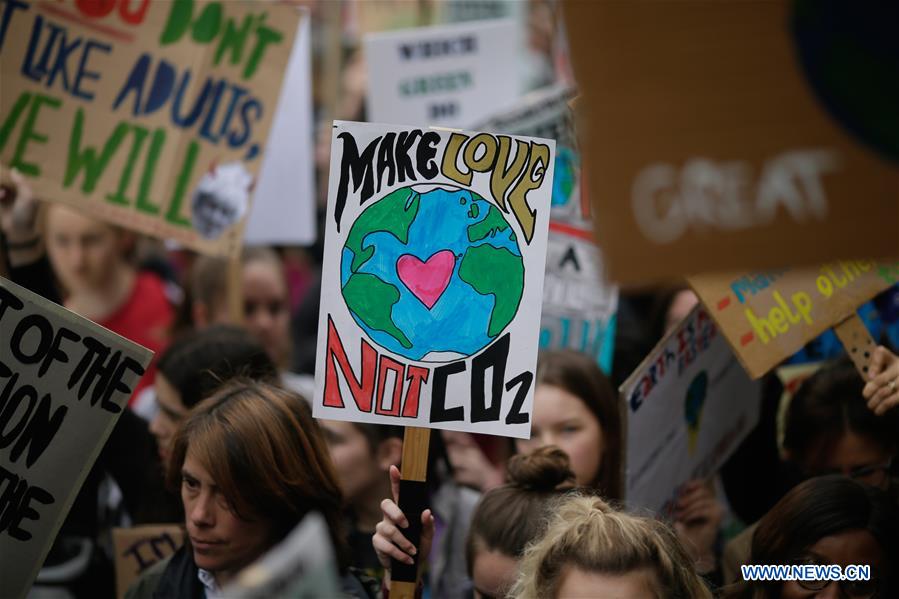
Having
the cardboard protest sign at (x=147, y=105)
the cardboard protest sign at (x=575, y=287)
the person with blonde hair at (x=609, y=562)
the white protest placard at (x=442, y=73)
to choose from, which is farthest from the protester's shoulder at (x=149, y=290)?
the person with blonde hair at (x=609, y=562)

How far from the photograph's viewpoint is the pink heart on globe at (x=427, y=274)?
2.98 m

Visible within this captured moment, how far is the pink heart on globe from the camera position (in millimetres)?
2980

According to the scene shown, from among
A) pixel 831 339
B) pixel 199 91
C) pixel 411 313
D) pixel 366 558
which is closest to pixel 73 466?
pixel 411 313

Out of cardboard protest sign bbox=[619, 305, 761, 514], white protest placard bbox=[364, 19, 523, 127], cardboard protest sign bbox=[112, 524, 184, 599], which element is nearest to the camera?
cardboard protest sign bbox=[619, 305, 761, 514]

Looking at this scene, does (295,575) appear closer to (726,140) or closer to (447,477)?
(726,140)

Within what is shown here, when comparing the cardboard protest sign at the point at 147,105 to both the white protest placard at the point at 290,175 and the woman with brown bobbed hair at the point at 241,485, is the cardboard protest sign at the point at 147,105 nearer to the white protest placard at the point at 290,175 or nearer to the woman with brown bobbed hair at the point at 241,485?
the white protest placard at the point at 290,175

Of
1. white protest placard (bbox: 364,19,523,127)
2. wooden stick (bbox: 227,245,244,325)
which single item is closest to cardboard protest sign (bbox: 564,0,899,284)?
wooden stick (bbox: 227,245,244,325)

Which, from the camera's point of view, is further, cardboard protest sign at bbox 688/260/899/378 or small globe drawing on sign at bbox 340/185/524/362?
cardboard protest sign at bbox 688/260/899/378

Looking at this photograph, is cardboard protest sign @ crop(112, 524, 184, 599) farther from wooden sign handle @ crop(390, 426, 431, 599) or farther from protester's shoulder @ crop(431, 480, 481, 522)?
wooden sign handle @ crop(390, 426, 431, 599)

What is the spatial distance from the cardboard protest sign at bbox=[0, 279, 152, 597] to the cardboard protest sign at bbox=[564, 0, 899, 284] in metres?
1.59

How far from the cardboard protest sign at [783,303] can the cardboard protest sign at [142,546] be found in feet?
6.02

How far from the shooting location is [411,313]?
298 centimetres

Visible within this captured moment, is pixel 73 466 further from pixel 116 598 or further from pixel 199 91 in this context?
pixel 199 91

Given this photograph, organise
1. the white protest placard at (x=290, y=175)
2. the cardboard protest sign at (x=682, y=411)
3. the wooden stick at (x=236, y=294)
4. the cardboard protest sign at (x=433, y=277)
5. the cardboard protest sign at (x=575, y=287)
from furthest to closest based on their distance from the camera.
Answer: the white protest placard at (x=290, y=175), the wooden stick at (x=236, y=294), the cardboard protest sign at (x=575, y=287), the cardboard protest sign at (x=682, y=411), the cardboard protest sign at (x=433, y=277)
